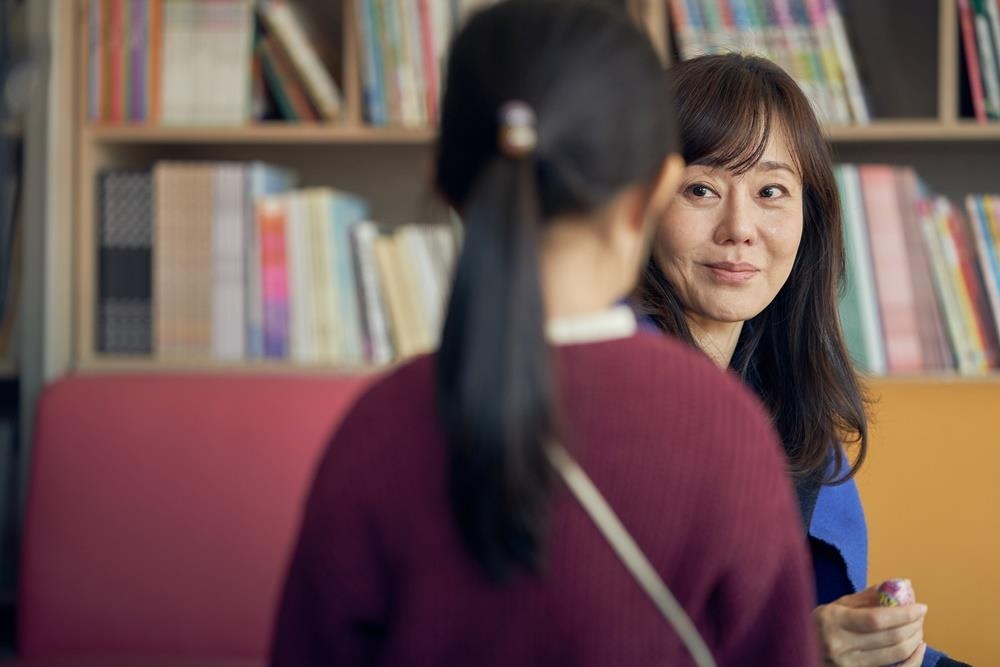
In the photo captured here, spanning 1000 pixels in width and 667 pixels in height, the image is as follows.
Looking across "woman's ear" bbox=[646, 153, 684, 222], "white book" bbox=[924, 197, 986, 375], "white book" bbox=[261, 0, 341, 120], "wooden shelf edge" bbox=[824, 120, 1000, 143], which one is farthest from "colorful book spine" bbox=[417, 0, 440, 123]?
"woman's ear" bbox=[646, 153, 684, 222]

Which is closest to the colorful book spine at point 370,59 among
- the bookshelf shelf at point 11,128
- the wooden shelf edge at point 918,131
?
the bookshelf shelf at point 11,128

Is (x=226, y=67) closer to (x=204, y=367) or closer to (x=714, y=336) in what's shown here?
(x=204, y=367)

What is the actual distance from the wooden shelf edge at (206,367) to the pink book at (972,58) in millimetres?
1193

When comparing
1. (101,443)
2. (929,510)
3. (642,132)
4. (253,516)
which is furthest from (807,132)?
(101,443)

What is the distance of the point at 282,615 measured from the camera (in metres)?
0.78

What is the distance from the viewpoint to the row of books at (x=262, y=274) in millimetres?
2256

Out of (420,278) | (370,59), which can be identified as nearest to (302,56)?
(370,59)

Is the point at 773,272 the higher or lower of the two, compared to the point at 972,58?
lower

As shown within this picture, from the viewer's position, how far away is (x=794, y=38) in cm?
218

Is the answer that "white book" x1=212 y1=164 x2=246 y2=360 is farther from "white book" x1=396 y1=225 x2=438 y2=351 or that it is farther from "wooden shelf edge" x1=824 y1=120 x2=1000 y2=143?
"wooden shelf edge" x1=824 y1=120 x2=1000 y2=143

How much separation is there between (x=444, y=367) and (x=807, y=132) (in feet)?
2.60

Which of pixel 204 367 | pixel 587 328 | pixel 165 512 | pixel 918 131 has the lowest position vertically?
pixel 165 512

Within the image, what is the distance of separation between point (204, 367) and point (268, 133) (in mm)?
464

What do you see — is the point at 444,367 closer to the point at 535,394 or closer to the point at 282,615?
the point at 535,394
